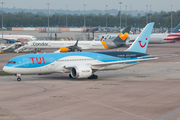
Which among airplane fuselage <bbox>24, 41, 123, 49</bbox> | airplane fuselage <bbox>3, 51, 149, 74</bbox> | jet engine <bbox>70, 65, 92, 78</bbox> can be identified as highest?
airplane fuselage <bbox>24, 41, 123, 49</bbox>

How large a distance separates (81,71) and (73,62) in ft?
8.48

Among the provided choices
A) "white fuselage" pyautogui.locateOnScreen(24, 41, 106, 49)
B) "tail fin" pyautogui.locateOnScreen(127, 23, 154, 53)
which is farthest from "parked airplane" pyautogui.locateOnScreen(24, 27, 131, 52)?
"tail fin" pyautogui.locateOnScreen(127, 23, 154, 53)

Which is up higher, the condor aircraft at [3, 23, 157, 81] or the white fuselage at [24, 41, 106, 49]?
the white fuselage at [24, 41, 106, 49]

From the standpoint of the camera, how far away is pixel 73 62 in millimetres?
42438

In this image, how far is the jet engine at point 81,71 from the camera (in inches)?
1588

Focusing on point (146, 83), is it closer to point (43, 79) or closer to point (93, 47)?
point (43, 79)

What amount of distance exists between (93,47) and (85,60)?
4590 centimetres

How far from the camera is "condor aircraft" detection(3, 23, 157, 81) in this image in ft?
131

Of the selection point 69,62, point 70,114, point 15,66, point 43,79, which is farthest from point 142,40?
point 70,114

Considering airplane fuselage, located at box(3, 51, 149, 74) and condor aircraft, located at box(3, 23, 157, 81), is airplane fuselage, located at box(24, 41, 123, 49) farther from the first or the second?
airplane fuselage, located at box(3, 51, 149, 74)

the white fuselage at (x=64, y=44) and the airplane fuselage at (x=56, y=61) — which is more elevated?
the white fuselage at (x=64, y=44)

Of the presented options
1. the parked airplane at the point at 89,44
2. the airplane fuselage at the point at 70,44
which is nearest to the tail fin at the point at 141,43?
the parked airplane at the point at 89,44

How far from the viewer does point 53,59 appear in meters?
41.6

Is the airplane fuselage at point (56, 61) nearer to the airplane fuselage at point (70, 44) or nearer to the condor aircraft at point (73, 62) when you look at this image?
the condor aircraft at point (73, 62)
